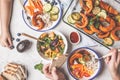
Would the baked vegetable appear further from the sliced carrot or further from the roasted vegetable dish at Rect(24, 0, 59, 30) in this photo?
the sliced carrot

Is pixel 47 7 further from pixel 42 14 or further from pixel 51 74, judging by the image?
pixel 51 74

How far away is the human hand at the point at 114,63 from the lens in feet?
4.06

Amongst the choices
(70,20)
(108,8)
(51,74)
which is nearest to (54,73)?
(51,74)

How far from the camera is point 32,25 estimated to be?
4.83 ft

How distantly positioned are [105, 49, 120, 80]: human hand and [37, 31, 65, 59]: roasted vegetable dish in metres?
0.23

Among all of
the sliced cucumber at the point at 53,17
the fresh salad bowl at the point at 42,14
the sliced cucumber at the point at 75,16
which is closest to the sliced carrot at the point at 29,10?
the fresh salad bowl at the point at 42,14

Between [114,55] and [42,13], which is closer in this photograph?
[114,55]

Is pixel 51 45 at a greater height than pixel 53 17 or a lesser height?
lesser

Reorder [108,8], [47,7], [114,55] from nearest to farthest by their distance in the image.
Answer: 1. [114,55]
2. [108,8]
3. [47,7]

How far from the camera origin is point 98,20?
52.8 inches

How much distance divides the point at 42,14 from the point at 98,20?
0.28 meters

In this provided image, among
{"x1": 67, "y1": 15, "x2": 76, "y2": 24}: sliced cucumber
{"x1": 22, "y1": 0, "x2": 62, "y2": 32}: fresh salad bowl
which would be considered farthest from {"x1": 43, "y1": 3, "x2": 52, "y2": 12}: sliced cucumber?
{"x1": 67, "y1": 15, "x2": 76, "y2": 24}: sliced cucumber

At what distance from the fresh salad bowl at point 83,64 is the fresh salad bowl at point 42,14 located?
0.18 metres

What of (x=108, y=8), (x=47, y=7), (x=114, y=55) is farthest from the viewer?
(x=47, y=7)
